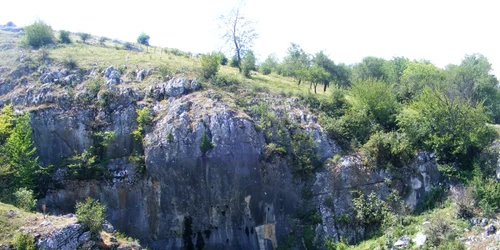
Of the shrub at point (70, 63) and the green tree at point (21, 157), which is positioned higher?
the shrub at point (70, 63)

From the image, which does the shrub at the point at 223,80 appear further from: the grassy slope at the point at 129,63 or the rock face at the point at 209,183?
the rock face at the point at 209,183

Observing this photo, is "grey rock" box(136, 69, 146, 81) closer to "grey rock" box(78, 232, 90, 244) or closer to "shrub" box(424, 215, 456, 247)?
"grey rock" box(78, 232, 90, 244)

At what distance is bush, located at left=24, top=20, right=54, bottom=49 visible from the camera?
1644 inches

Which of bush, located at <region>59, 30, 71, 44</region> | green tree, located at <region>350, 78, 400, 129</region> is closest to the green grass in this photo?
green tree, located at <region>350, 78, 400, 129</region>

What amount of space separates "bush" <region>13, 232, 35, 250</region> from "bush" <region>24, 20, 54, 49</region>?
27.3 metres

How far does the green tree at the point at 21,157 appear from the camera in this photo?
87.0 ft

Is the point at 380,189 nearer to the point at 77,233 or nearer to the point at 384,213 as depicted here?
the point at 384,213

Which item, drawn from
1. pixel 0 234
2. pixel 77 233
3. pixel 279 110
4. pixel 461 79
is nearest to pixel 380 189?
pixel 279 110

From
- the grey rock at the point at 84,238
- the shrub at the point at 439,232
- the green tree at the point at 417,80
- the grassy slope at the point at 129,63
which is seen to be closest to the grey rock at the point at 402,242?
the shrub at the point at 439,232

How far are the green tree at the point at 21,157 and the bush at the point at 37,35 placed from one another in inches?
664

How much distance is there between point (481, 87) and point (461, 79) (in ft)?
7.73

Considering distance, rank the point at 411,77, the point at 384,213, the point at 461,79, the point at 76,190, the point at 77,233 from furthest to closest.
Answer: the point at 411,77, the point at 461,79, the point at 76,190, the point at 384,213, the point at 77,233

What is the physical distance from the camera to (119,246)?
21734 millimetres

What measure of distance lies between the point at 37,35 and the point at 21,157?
1964 centimetres
